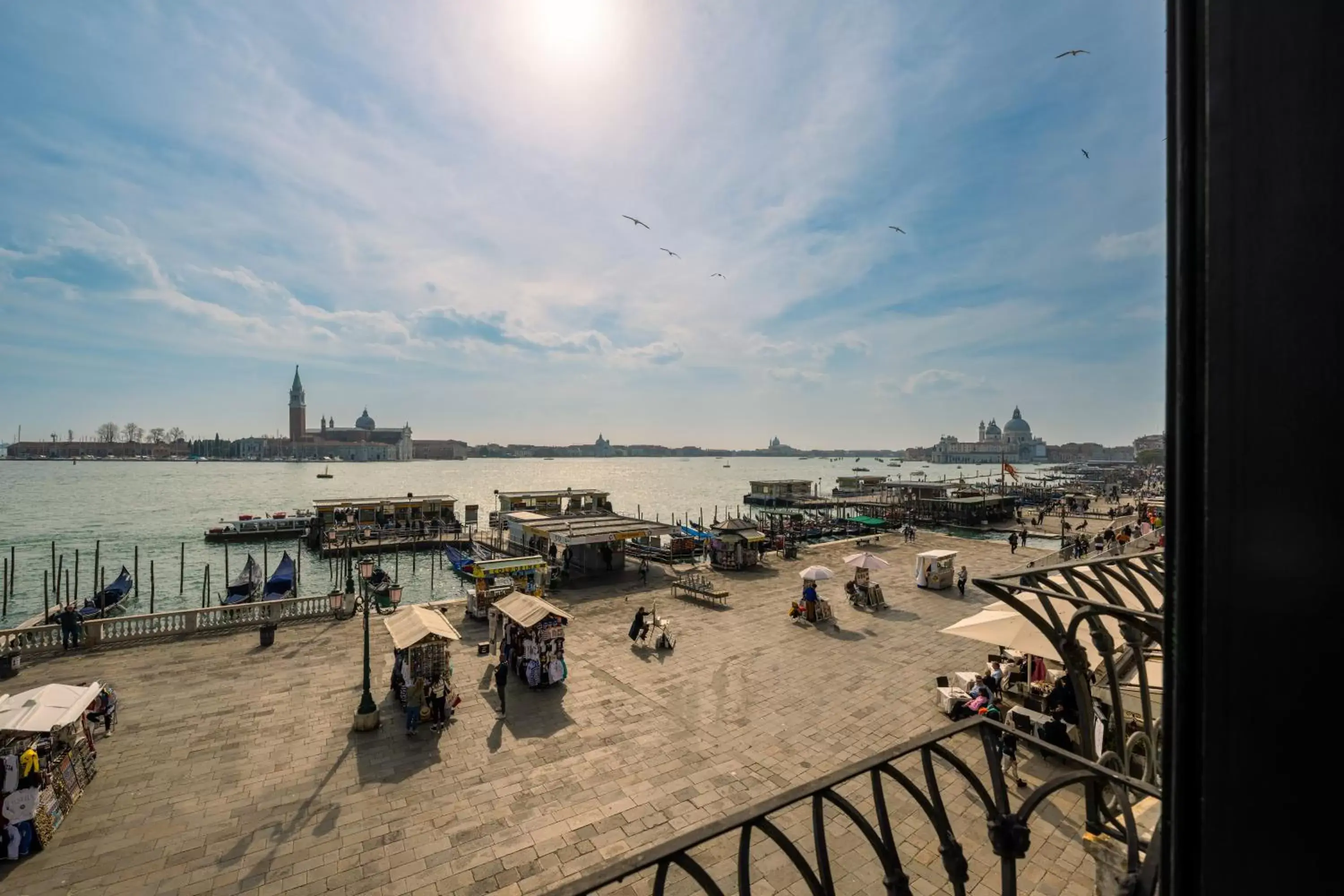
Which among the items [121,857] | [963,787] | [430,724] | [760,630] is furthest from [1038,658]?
[121,857]

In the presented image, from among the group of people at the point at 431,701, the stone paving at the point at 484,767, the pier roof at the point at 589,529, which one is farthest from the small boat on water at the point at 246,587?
the group of people at the point at 431,701

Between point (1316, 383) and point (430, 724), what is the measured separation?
13.2 m

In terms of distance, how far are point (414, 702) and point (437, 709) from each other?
55cm

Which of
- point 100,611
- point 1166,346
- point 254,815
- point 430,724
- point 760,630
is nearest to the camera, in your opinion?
point 1166,346

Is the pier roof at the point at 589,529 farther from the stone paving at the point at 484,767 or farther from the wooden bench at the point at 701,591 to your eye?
the stone paving at the point at 484,767

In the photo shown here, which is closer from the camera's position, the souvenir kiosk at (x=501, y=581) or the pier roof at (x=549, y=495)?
the souvenir kiosk at (x=501, y=581)

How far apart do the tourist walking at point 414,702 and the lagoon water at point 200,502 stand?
2206 cm

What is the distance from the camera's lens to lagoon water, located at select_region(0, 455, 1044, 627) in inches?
1459

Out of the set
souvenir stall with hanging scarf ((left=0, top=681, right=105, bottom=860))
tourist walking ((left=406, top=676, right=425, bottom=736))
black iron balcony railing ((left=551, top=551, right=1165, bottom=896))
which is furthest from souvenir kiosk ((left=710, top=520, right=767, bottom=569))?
souvenir stall with hanging scarf ((left=0, top=681, right=105, bottom=860))

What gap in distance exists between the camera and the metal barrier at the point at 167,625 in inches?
584

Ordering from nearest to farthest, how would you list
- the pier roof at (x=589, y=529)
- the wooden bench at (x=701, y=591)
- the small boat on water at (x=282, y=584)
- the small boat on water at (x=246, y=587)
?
the wooden bench at (x=701, y=591), the pier roof at (x=589, y=529), the small boat on water at (x=282, y=584), the small boat on water at (x=246, y=587)

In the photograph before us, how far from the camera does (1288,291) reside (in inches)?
30.8

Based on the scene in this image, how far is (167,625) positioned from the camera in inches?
655

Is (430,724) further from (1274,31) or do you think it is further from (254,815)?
(1274,31)
